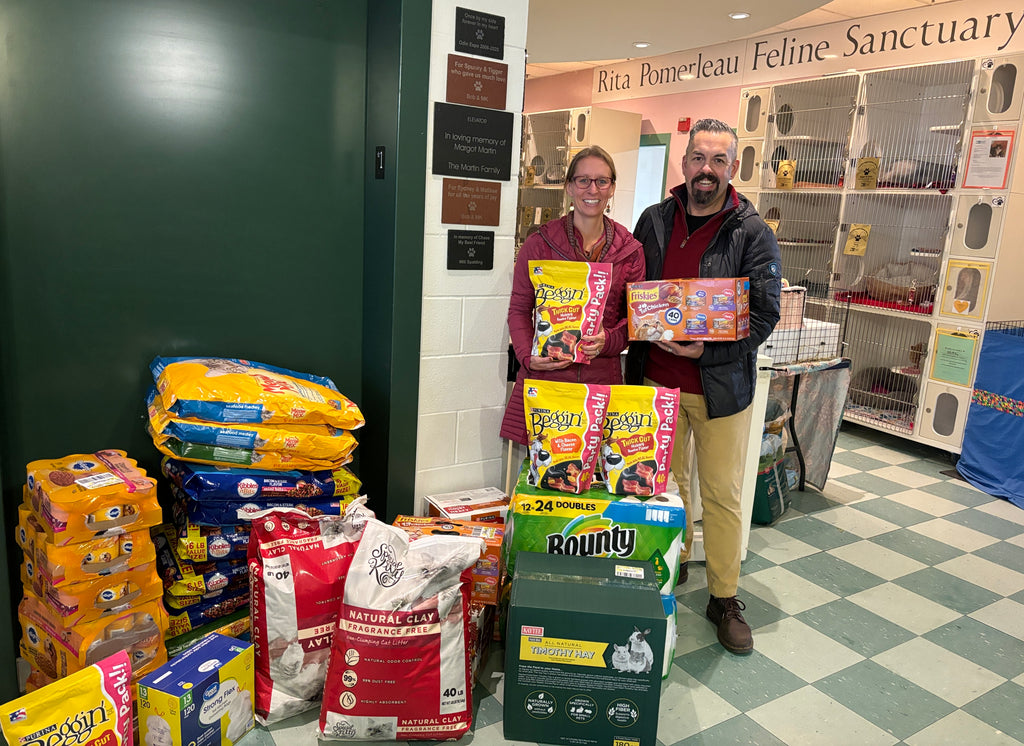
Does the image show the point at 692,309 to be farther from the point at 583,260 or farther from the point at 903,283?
the point at 903,283

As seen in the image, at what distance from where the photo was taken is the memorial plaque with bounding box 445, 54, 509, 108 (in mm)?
2604

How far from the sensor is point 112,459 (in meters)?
2.26

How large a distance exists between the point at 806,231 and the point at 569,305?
422 cm

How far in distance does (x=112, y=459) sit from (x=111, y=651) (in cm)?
56

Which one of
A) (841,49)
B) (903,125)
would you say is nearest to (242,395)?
(903,125)

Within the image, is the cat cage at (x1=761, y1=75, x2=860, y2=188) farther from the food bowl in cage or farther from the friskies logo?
the friskies logo

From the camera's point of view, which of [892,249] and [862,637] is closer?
[862,637]

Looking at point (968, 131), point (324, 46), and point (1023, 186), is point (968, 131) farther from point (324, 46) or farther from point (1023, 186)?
point (324, 46)

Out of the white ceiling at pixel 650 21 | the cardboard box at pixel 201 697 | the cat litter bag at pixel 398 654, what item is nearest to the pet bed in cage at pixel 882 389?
the white ceiling at pixel 650 21

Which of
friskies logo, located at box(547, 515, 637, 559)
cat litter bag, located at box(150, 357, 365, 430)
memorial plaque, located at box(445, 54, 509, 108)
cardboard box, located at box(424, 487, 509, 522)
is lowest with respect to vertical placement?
cardboard box, located at box(424, 487, 509, 522)

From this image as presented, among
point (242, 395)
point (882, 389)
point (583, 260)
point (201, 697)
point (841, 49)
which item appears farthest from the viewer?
point (841, 49)

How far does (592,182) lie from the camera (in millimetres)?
2508

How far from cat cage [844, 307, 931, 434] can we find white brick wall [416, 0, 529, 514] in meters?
3.42

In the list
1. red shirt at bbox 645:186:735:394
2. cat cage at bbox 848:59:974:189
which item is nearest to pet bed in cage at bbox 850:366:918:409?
cat cage at bbox 848:59:974:189
